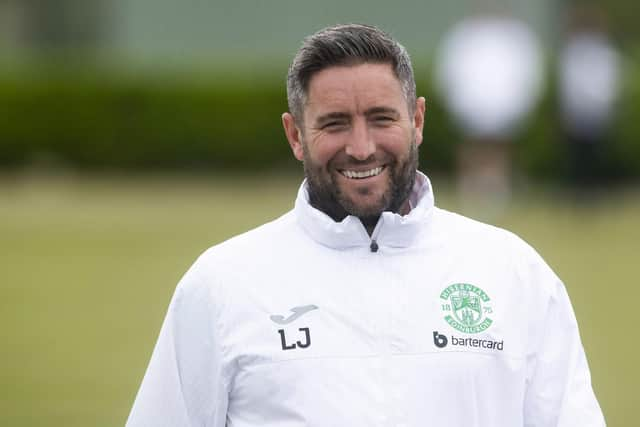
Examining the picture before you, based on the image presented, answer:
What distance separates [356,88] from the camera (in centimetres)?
386

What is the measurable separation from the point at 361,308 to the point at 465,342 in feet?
0.86

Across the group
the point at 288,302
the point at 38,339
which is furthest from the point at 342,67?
the point at 38,339

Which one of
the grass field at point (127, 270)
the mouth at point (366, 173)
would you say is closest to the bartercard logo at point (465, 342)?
the mouth at point (366, 173)

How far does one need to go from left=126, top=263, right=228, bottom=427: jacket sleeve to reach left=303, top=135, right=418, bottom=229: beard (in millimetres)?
372

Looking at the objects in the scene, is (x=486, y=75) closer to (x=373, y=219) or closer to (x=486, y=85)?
(x=486, y=85)

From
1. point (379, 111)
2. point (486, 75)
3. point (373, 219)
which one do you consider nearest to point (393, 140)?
point (379, 111)

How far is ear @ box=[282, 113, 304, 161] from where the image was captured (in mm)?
4062

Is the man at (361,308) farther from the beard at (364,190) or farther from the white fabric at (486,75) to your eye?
the white fabric at (486,75)

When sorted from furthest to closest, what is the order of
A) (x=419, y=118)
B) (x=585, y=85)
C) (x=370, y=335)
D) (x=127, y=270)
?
(x=585, y=85) → (x=127, y=270) → (x=419, y=118) → (x=370, y=335)

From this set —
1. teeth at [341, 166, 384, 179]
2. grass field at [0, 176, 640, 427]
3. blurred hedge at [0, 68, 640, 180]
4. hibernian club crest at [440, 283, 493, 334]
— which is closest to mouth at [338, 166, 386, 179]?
teeth at [341, 166, 384, 179]

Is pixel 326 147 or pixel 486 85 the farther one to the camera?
pixel 486 85

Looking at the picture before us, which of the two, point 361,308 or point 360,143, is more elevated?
point 360,143

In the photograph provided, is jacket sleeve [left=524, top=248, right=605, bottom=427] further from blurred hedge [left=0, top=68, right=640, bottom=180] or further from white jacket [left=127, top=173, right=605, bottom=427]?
blurred hedge [left=0, top=68, right=640, bottom=180]

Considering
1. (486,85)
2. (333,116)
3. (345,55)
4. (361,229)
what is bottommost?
(486,85)
